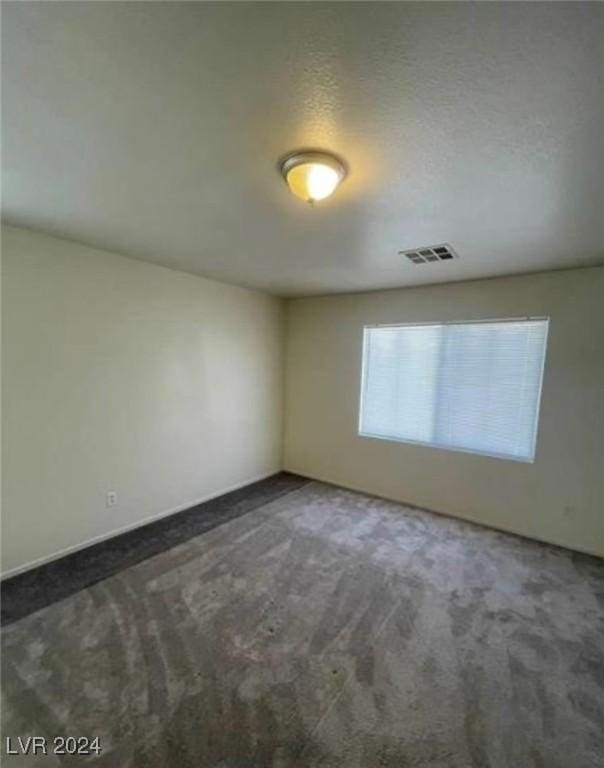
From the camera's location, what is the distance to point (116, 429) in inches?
125

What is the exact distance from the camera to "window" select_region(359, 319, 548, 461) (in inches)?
134

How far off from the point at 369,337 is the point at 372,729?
3.51 m

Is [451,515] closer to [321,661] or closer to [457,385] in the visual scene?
[457,385]

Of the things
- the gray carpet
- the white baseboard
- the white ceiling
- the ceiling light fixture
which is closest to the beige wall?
the gray carpet

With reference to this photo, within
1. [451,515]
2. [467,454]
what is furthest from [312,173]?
[451,515]

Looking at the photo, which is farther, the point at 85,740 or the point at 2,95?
the point at 85,740

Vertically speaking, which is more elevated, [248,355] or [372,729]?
[248,355]

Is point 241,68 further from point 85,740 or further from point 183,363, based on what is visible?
point 183,363

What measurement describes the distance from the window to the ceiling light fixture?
99.4 inches

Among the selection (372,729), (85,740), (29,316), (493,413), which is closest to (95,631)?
(85,740)

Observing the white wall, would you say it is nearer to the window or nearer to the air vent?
the window

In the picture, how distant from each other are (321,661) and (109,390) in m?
2.52

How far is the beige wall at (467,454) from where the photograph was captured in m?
3.10

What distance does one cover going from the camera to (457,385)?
3.78 m
